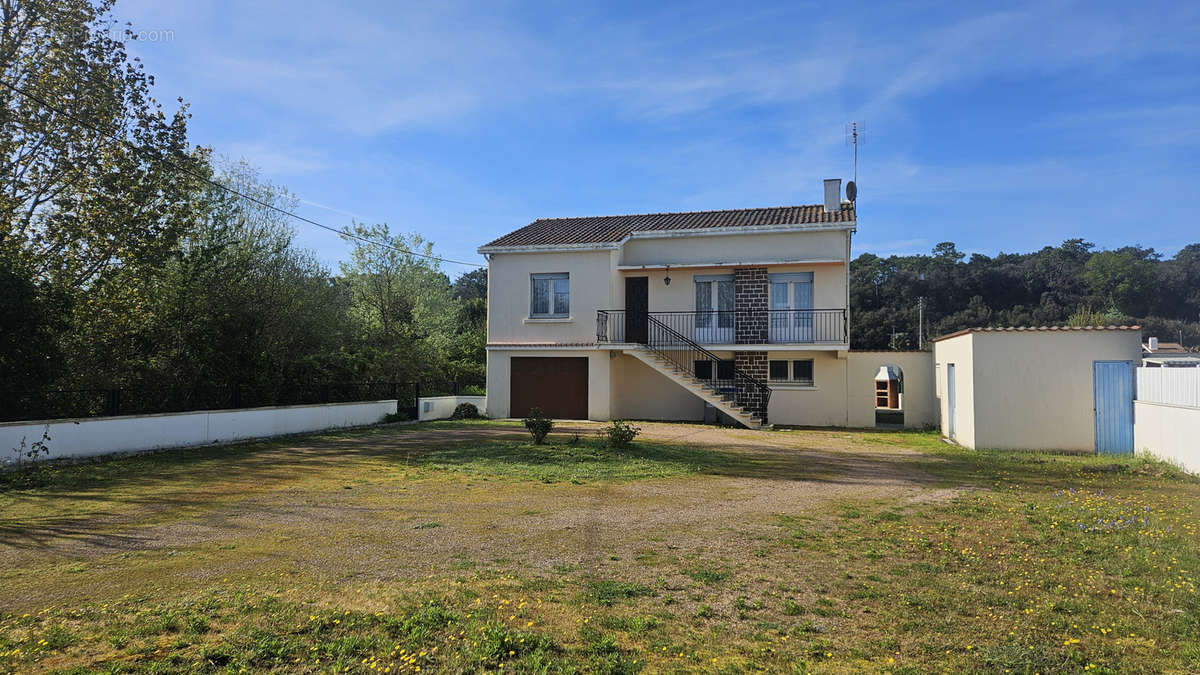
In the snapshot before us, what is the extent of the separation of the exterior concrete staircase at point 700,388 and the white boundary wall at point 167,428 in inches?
353

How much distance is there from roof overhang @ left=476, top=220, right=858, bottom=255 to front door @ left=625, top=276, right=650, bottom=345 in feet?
4.60

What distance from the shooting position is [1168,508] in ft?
27.1

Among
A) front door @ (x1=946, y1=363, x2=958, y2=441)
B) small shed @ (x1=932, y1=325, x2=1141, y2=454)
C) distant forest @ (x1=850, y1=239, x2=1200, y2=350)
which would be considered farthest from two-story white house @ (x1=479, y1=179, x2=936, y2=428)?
distant forest @ (x1=850, y1=239, x2=1200, y2=350)

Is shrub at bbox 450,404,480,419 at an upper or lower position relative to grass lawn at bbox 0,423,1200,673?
upper

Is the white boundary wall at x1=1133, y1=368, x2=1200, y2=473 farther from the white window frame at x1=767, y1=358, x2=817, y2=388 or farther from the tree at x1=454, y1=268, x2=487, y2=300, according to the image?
the tree at x1=454, y1=268, x2=487, y2=300

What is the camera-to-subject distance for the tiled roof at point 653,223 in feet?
73.7

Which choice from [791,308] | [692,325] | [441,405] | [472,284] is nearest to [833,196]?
[791,308]

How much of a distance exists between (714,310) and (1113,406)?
432 inches

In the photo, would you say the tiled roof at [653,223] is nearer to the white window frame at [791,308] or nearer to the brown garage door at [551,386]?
the white window frame at [791,308]

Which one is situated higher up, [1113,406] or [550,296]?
[550,296]

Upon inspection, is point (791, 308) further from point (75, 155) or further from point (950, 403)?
point (75, 155)

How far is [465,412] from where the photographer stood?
2358 centimetres

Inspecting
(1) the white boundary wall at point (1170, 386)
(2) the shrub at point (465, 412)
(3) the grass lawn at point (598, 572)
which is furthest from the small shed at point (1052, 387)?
(2) the shrub at point (465, 412)

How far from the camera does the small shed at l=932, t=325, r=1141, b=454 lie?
1393cm
